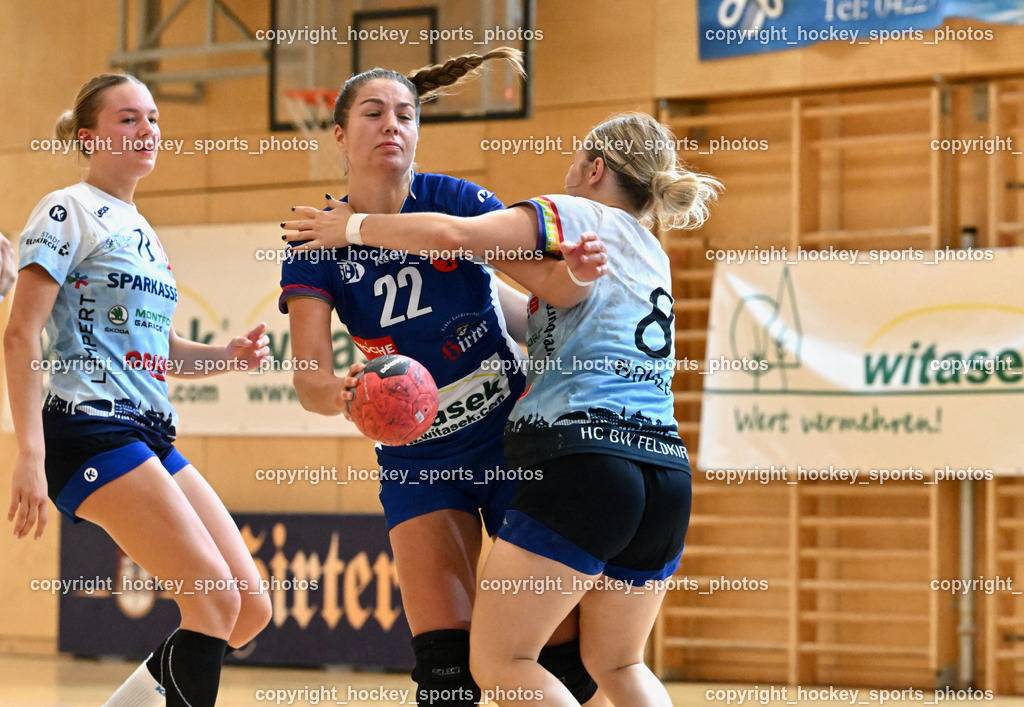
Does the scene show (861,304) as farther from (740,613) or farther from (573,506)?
(573,506)

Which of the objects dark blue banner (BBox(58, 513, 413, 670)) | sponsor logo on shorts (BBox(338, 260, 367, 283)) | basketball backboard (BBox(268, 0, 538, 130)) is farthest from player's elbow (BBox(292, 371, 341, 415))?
dark blue banner (BBox(58, 513, 413, 670))

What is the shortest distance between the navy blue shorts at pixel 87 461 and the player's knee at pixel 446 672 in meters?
0.90

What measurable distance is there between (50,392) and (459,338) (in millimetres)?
1089

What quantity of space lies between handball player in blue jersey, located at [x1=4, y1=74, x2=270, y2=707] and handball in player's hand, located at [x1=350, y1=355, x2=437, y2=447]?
0.69 m

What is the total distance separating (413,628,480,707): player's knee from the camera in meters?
2.81

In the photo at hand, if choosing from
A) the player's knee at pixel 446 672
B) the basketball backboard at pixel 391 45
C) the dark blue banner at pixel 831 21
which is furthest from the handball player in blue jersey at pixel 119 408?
the dark blue banner at pixel 831 21

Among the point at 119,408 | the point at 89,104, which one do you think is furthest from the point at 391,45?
the point at 119,408

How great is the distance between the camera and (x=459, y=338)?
9.83 feet

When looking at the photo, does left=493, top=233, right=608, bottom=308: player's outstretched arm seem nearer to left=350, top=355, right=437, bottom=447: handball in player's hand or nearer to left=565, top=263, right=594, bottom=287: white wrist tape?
left=565, top=263, right=594, bottom=287: white wrist tape

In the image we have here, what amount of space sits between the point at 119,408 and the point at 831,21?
473 centimetres

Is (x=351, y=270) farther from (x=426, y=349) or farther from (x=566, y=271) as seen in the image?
(x=566, y=271)

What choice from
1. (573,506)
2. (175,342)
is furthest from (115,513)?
(573,506)

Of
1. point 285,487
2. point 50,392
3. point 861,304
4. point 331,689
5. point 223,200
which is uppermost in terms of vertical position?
point 223,200

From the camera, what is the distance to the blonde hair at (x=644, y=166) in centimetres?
285
